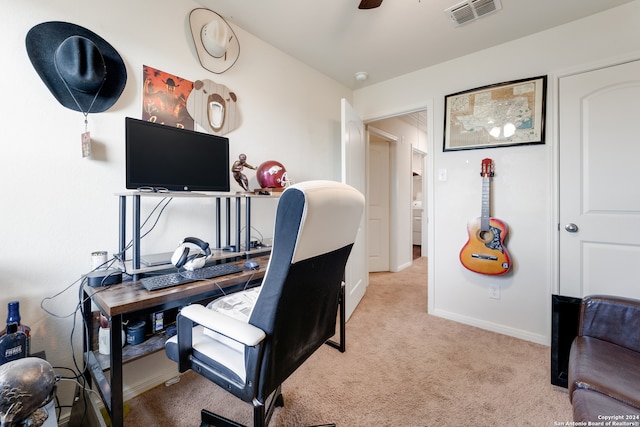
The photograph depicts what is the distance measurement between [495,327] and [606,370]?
4.49 ft

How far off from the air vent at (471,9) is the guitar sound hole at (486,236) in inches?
64.0

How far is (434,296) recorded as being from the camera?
264cm

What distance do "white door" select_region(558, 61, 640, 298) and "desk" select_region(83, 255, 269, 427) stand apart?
2.27 meters

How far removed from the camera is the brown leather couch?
0.88 meters

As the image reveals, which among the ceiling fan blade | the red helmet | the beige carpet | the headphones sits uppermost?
the ceiling fan blade

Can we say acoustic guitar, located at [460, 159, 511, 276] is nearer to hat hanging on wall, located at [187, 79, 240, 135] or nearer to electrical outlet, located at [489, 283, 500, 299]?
electrical outlet, located at [489, 283, 500, 299]

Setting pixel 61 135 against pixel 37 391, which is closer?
pixel 37 391

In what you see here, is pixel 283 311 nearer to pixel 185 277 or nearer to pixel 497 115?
pixel 185 277

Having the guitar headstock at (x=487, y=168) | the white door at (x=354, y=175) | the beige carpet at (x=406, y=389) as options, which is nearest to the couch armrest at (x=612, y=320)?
the beige carpet at (x=406, y=389)

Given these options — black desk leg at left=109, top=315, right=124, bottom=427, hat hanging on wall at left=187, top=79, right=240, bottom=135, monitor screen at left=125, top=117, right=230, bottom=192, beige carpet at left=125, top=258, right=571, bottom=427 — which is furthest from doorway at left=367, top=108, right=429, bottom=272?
black desk leg at left=109, top=315, right=124, bottom=427

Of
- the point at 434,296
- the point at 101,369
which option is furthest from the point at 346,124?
the point at 101,369

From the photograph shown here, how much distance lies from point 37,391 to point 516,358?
2.53 meters

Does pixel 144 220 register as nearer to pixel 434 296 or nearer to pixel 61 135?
pixel 61 135

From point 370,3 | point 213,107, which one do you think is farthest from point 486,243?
point 213,107
